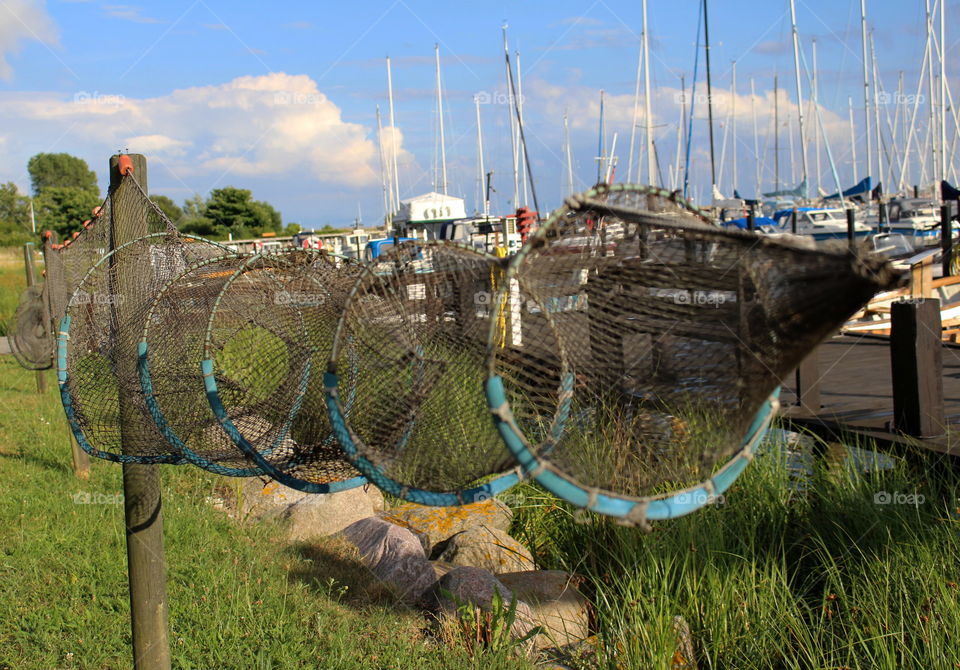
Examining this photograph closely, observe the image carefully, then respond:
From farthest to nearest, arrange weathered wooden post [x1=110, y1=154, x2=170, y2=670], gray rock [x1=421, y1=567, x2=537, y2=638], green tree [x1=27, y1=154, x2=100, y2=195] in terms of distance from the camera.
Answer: green tree [x1=27, y1=154, x2=100, y2=195] < gray rock [x1=421, y1=567, x2=537, y2=638] < weathered wooden post [x1=110, y1=154, x2=170, y2=670]

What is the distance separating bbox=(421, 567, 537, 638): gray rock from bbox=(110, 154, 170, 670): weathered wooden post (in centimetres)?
180

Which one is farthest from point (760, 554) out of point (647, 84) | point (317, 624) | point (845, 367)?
point (647, 84)

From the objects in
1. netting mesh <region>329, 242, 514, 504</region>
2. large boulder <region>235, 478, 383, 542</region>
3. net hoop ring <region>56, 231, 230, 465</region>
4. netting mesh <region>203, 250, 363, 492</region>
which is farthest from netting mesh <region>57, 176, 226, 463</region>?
large boulder <region>235, 478, 383, 542</region>

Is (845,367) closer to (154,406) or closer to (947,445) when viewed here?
(947,445)

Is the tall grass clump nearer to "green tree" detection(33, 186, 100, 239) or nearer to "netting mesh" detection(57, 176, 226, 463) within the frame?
"netting mesh" detection(57, 176, 226, 463)

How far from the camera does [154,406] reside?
130 inches

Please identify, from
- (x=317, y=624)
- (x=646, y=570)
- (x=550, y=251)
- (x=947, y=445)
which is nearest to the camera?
(x=550, y=251)

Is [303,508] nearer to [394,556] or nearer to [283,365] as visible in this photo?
[394,556]

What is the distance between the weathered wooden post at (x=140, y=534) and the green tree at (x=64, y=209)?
124 feet

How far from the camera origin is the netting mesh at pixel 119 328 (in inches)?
144

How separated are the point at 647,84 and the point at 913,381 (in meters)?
24.5

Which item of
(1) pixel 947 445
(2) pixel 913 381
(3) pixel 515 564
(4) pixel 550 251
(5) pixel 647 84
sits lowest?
(3) pixel 515 564

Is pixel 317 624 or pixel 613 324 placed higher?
pixel 613 324

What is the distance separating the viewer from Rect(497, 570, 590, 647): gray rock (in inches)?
207
